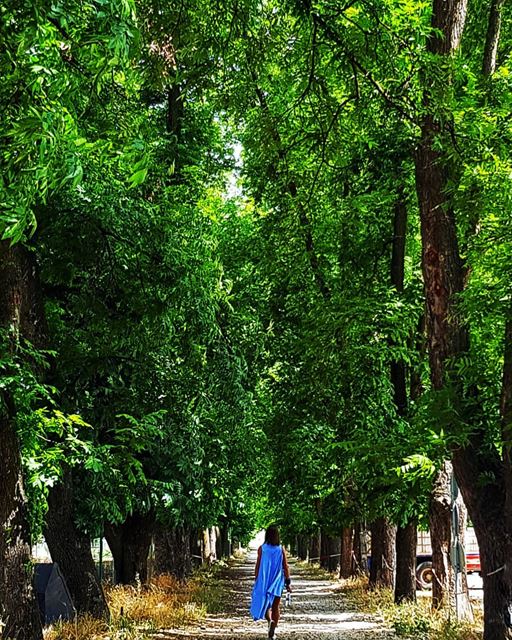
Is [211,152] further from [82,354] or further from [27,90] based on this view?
[27,90]

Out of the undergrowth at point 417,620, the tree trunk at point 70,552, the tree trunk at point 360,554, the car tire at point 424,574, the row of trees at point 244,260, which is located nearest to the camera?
the row of trees at point 244,260

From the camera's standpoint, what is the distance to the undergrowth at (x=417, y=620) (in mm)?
11469

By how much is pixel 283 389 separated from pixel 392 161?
9.82 meters

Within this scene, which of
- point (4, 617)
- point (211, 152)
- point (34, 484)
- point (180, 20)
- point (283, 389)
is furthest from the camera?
point (283, 389)

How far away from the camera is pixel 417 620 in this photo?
45.6ft

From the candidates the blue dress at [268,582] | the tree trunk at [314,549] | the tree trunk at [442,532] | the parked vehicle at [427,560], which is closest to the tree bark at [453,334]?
the blue dress at [268,582]

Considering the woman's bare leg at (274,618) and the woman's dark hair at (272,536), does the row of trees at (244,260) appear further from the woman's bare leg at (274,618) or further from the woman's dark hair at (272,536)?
the woman's bare leg at (274,618)

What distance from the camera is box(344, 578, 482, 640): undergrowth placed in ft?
37.6

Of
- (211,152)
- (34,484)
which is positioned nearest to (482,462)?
(34,484)

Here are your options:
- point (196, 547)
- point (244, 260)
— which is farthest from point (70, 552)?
point (196, 547)

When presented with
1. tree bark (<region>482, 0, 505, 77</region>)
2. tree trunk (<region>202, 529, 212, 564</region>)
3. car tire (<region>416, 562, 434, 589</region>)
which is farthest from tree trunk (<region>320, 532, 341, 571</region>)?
tree bark (<region>482, 0, 505, 77</region>)

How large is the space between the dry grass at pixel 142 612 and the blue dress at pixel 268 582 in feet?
5.97

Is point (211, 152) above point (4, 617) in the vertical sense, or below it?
above

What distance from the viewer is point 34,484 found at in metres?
9.35
